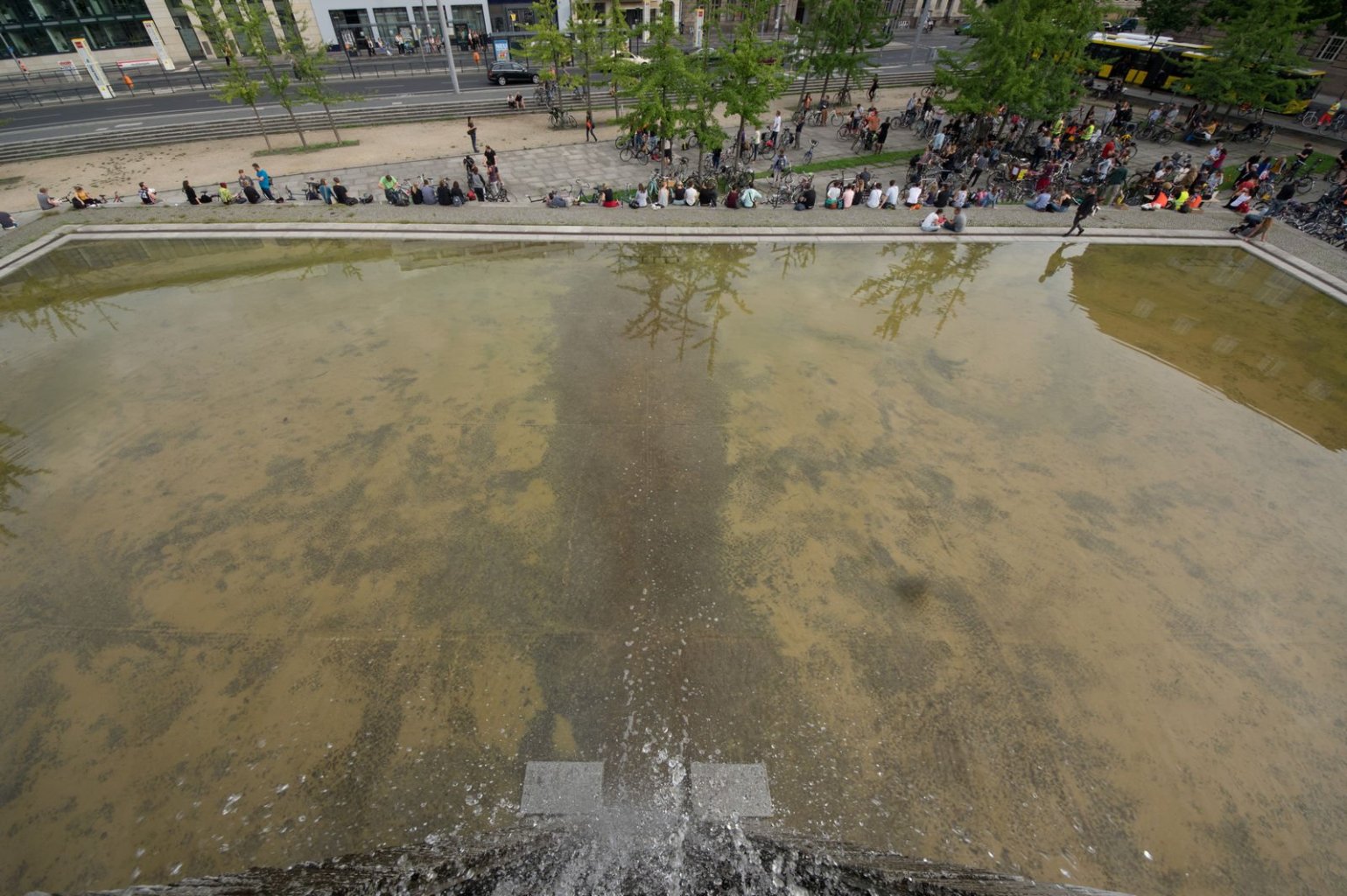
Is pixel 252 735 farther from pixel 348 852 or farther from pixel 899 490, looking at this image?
pixel 899 490

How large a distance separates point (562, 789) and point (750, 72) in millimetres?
21586

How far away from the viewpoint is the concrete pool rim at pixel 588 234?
18.8 meters

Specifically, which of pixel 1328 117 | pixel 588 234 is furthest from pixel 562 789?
pixel 1328 117

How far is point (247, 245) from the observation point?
18.4m

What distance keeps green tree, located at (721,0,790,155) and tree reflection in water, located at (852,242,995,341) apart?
7.02 meters

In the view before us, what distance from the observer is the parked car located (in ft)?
111

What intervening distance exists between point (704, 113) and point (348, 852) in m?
22.1

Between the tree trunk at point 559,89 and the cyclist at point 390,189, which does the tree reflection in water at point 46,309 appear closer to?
the cyclist at point 390,189

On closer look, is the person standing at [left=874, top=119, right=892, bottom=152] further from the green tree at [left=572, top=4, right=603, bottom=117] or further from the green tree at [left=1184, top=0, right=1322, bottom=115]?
the green tree at [left=1184, top=0, right=1322, bottom=115]

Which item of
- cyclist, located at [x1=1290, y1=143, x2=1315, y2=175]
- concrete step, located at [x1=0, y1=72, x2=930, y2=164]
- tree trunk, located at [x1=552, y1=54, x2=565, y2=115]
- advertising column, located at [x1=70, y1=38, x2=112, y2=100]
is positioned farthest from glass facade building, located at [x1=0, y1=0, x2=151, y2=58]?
cyclist, located at [x1=1290, y1=143, x2=1315, y2=175]

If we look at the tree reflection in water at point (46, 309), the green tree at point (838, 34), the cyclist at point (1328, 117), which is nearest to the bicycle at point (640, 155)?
the green tree at point (838, 34)

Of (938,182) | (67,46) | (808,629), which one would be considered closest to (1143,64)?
(938,182)

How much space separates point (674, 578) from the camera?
8.81 metres

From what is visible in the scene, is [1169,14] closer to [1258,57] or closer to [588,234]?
[1258,57]
